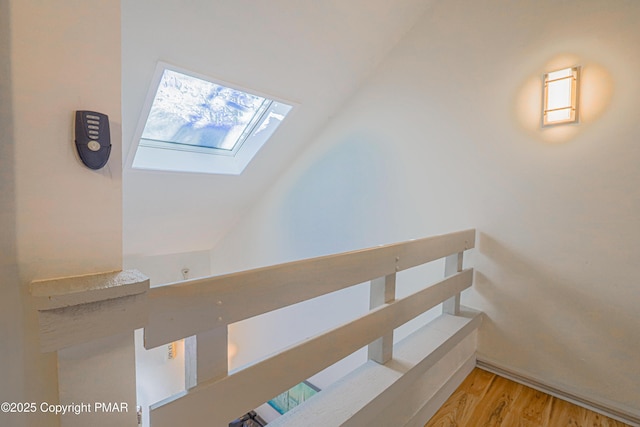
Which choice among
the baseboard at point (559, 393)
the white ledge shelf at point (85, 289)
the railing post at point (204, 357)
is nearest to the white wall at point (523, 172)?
the baseboard at point (559, 393)

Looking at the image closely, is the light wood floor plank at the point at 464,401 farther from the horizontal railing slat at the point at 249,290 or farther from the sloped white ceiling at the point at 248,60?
the sloped white ceiling at the point at 248,60

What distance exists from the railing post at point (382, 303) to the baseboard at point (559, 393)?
3.01ft

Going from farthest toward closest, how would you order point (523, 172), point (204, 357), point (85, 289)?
point (523, 172) → point (204, 357) → point (85, 289)

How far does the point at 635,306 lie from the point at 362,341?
1354mm

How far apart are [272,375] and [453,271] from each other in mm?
1320

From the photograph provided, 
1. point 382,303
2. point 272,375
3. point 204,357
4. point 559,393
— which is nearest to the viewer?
point 204,357

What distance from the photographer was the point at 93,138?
56 cm

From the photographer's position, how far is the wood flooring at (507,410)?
54.7 inches

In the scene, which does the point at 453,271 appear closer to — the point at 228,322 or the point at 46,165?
the point at 228,322

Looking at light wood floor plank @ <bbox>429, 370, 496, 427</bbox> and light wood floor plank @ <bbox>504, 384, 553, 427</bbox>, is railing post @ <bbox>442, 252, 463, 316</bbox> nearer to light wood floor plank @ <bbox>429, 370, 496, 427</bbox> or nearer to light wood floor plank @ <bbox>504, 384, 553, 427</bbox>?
light wood floor plank @ <bbox>429, 370, 496, 427</bbox>

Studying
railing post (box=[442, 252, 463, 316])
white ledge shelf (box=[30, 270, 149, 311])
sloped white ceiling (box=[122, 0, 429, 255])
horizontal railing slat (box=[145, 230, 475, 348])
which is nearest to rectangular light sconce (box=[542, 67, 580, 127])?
railing post (box=[442, 252, 463, 316])

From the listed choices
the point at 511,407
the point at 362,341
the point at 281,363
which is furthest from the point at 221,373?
the point at 511,407

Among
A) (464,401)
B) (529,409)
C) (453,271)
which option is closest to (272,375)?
(464,401)

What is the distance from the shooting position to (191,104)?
7.32 ft
